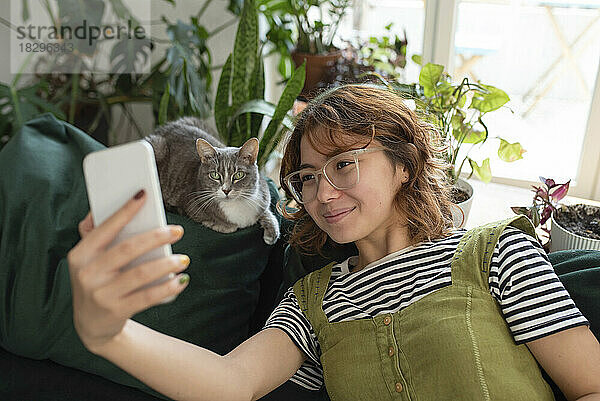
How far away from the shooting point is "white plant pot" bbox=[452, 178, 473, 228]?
4.95ft

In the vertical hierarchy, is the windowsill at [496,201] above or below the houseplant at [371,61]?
below

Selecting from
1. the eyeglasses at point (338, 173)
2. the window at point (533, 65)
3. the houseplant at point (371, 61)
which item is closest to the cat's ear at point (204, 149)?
the eyeglasses at point (338, 173)

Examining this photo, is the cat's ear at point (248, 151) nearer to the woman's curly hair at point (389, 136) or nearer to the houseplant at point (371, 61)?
the woman's curly hair at point (389, 136)

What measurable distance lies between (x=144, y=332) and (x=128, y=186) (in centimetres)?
25

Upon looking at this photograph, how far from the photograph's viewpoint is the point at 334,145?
1.12 metres

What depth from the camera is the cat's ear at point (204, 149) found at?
4.59ft

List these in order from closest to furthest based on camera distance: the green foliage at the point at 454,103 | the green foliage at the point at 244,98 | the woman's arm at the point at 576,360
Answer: the woman's arm at the point at 576,360
the green foliage at the point at 454,103
the green foliage at the point at 244,98

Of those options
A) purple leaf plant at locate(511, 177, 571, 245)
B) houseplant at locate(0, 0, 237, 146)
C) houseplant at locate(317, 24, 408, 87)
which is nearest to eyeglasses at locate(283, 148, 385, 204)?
purple leaf plant at locate(511, 177, 571, 245)

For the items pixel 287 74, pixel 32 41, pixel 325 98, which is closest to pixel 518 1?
pixel 287 74

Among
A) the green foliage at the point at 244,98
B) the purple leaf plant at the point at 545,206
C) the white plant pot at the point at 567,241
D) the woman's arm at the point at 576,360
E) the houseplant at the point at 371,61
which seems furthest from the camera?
the houseplant at the point at 371,61

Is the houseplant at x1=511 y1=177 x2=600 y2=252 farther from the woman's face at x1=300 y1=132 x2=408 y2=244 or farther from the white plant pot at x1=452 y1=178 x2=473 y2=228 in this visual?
the woman's face at x1=300 y1=132 x2=408 y2=244

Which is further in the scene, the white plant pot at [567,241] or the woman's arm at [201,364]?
the white plant pot at [567,241]

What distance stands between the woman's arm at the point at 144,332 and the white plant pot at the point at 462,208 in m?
0.64

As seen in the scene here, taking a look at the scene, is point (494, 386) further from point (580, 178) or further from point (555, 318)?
point (580, 178)
